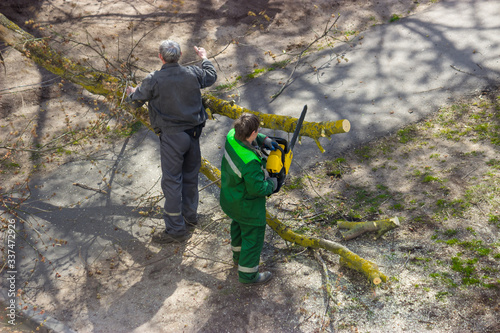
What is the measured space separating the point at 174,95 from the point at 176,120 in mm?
256

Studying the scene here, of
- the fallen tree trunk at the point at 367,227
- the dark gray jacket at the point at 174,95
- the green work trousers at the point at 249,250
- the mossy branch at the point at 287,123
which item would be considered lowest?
the fallen tree trunk at the point at 367,227

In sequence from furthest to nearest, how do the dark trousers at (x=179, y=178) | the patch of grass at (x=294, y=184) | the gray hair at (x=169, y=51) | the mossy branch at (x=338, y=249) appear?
the patch of grass at (x=294, y=184) < the dark trousers at (x=179, y=178) < the gray hair at (x=169, y=51) < the mossy branch at (x=338, y=249)

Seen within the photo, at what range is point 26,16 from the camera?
28.5 feet

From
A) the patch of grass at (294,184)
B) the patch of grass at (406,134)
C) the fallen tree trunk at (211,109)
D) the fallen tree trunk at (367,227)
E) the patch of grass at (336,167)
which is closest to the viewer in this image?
the fallen tree trunk at (211,109)

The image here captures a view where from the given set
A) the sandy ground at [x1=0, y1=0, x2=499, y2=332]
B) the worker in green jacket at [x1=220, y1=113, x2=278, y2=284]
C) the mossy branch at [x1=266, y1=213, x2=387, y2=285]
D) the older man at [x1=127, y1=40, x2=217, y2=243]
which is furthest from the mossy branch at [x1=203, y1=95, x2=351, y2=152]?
the sandy ground at [x1=0, y1=0, x2=499, y2=332]

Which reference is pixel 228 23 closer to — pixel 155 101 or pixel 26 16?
pixel 26 16

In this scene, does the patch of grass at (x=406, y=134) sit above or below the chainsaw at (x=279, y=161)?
below

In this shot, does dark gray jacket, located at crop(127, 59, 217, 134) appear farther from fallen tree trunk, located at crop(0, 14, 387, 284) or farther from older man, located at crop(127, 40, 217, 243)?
fallen tree trunk, located at crop(0, 14, 387, 284)

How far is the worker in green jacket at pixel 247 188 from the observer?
11.3ft

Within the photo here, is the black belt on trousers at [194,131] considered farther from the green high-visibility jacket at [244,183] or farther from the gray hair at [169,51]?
the green high-visibility jacket at [244,183]

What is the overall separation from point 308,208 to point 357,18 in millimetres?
5572

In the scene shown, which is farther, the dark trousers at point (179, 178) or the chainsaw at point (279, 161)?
the dark trousers at point (179, 178)

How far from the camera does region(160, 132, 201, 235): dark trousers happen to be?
4.33 meters

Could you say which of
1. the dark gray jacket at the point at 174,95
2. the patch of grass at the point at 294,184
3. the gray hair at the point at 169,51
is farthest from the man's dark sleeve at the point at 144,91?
the patch of grass at the point at 294,184
